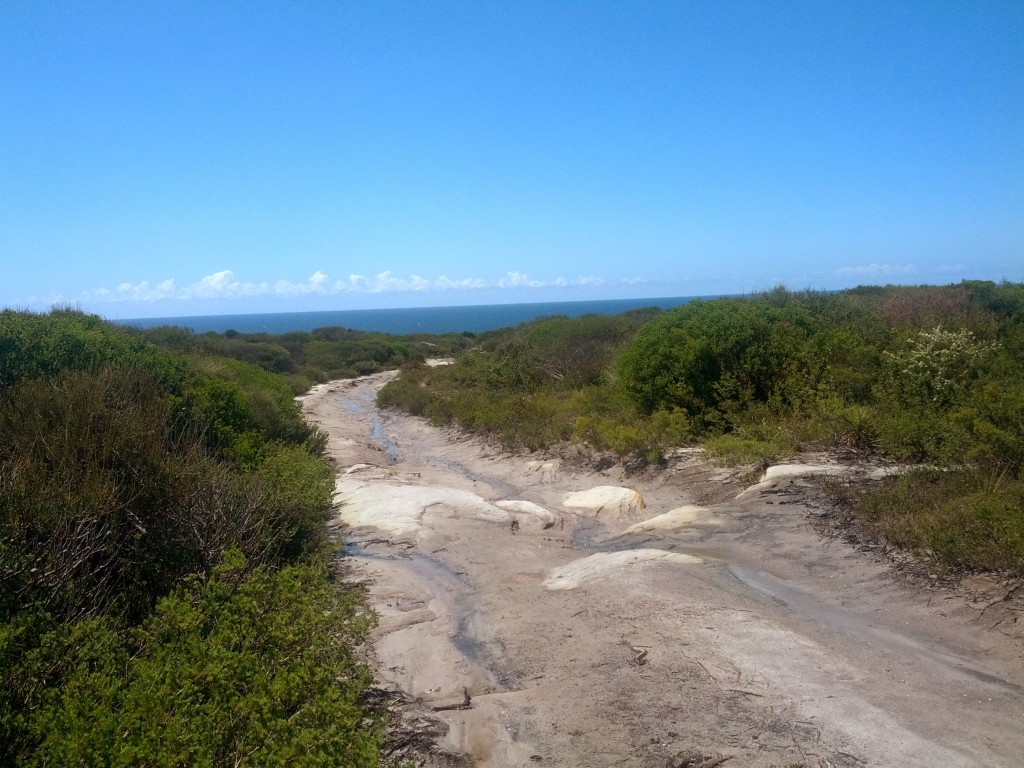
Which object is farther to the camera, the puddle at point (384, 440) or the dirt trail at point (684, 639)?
the puddle at point (384, 440)

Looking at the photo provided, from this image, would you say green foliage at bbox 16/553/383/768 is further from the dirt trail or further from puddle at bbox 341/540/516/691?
puddle at bbox 341/540/516/691

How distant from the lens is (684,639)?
6676 millimetres

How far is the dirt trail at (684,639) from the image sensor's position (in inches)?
199

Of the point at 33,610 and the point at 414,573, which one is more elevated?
the point at 33,610

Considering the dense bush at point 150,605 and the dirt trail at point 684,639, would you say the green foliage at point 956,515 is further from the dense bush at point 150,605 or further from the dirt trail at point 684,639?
the dense bush at point 150,605

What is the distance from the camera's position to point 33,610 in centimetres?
489

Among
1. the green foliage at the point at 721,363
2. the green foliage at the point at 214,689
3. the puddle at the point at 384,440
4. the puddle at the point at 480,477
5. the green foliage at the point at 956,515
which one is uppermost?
the green foliage at the point at 721,363

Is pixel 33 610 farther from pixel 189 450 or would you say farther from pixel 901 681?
pixel 901 681

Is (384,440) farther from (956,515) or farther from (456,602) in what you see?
(956,515)

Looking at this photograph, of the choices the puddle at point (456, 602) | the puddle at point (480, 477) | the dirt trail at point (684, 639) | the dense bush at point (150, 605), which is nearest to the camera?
the dense bush at point (150, 605)

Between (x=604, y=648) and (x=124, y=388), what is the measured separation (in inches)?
246

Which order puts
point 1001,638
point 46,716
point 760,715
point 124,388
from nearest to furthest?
point 46,716 → point 760,715 → point 1001,638 → point 124,388

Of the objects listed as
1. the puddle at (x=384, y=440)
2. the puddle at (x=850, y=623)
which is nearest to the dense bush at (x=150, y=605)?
the puddle at (x=850, y=623)

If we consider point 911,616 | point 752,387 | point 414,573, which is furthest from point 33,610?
point 752,387
